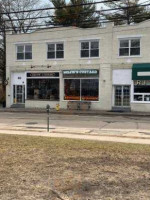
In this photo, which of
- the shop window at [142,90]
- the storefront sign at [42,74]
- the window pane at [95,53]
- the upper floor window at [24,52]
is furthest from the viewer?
the upper floor window at [24,52]

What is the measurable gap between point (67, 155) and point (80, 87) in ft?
72.5

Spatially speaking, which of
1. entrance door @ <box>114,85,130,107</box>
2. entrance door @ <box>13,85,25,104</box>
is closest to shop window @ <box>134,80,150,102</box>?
entrance door @ <box>114,85,130,107</box>

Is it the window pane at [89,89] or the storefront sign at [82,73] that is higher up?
the storefront sign at [82,73]

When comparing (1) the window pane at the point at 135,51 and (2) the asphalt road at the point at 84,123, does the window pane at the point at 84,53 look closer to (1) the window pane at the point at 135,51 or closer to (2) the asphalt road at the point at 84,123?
(1) the window pane at the point at 135,51

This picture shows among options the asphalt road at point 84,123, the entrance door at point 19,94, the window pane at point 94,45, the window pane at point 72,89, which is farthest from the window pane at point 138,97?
the entrance door at point 19,94

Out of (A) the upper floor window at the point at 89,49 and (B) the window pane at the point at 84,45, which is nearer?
(A) the upper floor window at the point at 89,49

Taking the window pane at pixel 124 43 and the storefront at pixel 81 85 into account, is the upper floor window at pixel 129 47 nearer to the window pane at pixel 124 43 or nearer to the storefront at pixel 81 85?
the window pane at pixel 124 43

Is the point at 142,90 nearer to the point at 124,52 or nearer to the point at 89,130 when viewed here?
the point at 124,52

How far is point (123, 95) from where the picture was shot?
28.6m

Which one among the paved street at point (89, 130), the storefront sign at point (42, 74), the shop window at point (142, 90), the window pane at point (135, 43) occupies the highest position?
the window pane at point (135, 43)

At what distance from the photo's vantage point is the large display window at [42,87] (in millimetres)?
31350

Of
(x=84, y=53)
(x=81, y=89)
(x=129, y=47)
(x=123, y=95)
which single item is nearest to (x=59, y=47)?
(x=84, y=53)

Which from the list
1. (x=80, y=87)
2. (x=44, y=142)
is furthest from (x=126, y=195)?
(x=80, y=87)

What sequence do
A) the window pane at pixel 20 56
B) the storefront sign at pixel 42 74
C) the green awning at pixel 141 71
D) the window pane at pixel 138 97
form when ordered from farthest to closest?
the window pane at pixel 20 56 → the storefront sign at pixel 42 74 → the window pane at pixel 138 97 → the green awning at pixel 141 71
